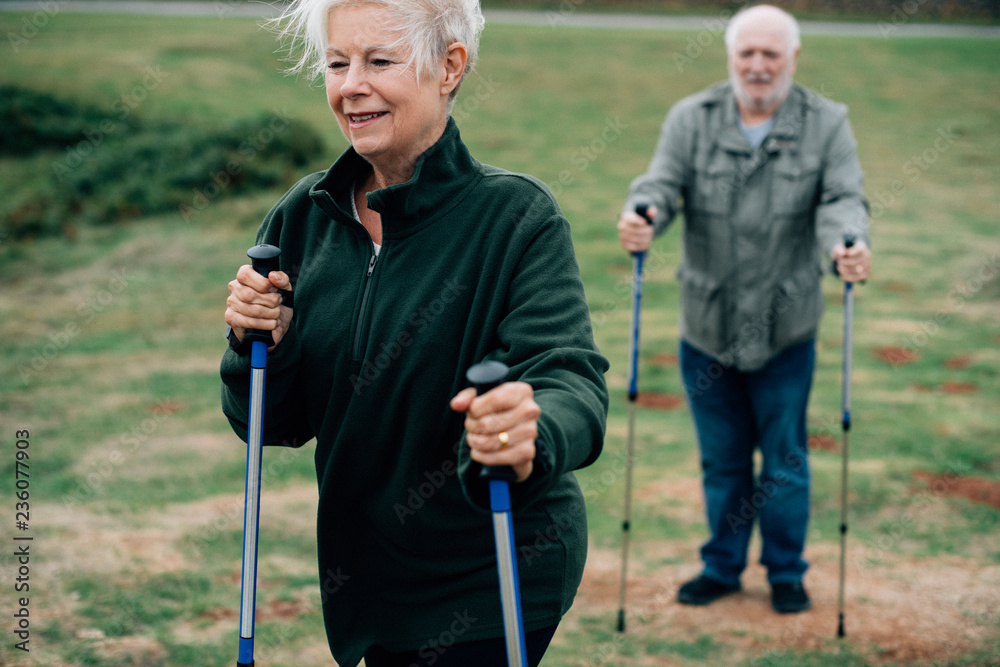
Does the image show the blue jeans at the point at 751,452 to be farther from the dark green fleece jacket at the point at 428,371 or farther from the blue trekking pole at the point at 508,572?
the blue trekking pole at the point at 508,572

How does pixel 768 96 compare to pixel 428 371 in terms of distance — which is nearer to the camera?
pixel 428 371

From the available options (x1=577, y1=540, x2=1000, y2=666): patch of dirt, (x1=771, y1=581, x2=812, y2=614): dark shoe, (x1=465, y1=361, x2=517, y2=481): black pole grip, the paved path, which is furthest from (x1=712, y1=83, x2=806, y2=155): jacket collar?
the paved path

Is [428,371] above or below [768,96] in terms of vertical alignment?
below

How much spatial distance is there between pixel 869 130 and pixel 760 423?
1372cm

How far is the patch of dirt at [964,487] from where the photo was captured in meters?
5.82

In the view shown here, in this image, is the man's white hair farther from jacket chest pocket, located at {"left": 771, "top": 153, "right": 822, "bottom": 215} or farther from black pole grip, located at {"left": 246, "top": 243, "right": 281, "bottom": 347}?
black pole grip, located at {"left": 246, "top": 243, "right": 281, "bottom": 347}

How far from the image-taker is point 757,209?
4.42 metres

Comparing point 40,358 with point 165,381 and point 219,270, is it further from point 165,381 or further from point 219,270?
point 219,270

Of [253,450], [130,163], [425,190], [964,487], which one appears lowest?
[964,487]

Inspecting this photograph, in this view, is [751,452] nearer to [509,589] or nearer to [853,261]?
[853,261]

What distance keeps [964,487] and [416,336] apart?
4.96 meters

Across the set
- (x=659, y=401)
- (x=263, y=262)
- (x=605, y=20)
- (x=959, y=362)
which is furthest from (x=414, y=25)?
(x=605, y=20)

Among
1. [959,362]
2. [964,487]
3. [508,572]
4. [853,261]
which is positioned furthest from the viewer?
[959,362]

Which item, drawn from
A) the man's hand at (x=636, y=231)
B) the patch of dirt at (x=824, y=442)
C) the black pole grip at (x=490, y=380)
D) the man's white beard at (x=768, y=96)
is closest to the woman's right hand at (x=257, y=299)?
the black pole grip at (x=490, y=380)
